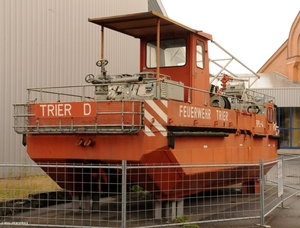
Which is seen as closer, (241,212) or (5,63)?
(241,212)

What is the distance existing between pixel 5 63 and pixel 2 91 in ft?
2.49

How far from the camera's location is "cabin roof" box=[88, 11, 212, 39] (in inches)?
353

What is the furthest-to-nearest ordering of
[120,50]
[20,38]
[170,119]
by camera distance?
[120,50] → [20,38] → [170,119]

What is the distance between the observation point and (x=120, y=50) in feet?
65.8

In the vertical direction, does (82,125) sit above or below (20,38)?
below

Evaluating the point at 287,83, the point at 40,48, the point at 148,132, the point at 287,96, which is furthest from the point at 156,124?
the point at 287,83

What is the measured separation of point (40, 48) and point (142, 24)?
5542 millimetres

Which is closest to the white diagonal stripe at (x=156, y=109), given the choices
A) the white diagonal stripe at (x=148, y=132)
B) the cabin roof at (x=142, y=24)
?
the white diagonal stripe at (x=148, y=132)

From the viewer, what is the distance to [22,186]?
10234mm

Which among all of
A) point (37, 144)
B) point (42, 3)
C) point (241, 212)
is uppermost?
Result: point (42, 3)

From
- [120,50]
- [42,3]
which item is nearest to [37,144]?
[42,3]

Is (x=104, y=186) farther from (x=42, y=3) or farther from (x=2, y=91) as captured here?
(x=42, y=3)

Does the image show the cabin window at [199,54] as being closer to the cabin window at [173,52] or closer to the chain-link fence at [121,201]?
the cabin window at [173,52]

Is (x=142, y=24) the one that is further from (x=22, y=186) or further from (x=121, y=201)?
(x=22, y=186)
